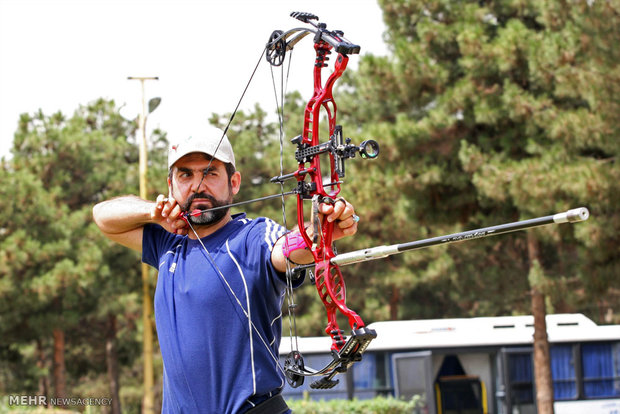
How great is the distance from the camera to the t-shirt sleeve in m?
3.13

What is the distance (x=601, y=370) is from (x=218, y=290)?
1306 cm

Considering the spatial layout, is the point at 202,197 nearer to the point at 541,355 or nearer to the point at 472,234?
the point at 472,234

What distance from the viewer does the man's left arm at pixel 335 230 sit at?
2533 millimetres

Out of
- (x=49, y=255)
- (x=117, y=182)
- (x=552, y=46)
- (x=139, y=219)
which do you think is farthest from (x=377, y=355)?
(x=139, y=219)

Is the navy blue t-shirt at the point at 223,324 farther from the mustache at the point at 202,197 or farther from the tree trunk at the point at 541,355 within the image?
the tree trunk at the point at 541,355

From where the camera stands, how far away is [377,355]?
14656 mm

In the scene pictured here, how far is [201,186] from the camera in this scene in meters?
2.93

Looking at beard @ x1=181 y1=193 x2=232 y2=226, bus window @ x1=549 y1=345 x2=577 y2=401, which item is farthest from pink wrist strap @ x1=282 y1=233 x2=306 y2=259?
bus window @ x1=549 y1=345 x2=577 y2=401

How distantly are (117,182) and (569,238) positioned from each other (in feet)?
43.3

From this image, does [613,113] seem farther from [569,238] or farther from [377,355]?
[377,355]

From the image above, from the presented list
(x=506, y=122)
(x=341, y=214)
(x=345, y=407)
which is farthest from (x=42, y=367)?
(x=341, y=214)

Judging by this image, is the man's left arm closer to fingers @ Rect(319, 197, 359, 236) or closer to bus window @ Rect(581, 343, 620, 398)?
fingers @ Rect(319, 197, 359, 236)

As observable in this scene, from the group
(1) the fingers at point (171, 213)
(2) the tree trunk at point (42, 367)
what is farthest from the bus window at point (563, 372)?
(1) the fingers at point (171, 213)

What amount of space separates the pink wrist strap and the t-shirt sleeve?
0.63 metres
